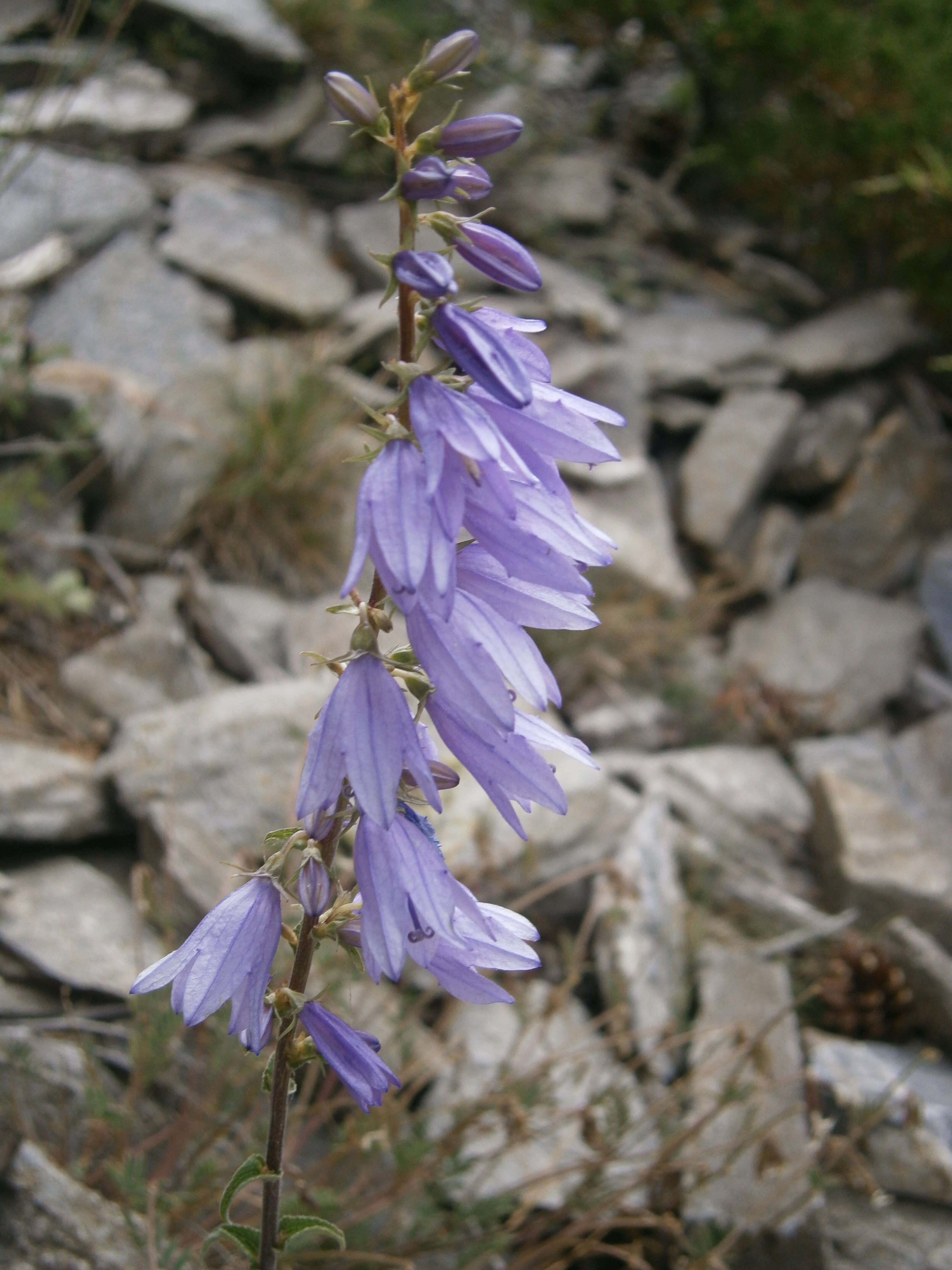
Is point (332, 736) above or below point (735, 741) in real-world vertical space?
above

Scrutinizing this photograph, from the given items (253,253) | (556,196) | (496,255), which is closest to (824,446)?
(556,196)

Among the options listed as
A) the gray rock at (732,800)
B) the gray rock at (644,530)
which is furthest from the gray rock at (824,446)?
the gray rock at (732,800)

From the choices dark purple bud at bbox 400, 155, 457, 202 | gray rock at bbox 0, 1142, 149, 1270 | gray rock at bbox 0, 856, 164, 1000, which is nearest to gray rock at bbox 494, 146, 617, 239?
gray rock at bbox 0, 856, 164, 1000

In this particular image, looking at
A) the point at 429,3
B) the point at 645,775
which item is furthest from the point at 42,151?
the point at 645,775

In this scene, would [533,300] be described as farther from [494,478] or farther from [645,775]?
[494,478]

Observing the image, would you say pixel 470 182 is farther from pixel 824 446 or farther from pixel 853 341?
pixel 853 341

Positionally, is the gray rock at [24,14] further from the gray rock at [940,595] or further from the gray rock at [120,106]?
the gray rock at [940,595]

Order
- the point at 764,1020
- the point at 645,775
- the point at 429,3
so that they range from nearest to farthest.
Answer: the point at 764,1020
the point at 645,775
the point at 429,3
